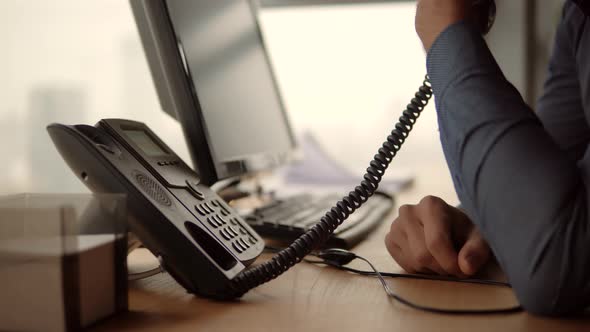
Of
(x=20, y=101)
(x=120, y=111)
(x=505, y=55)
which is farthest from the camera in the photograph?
(x=505, y=55)

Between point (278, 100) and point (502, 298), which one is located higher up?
point (278, 100)

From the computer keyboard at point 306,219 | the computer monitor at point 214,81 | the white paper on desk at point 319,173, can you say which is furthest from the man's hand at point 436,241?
the white paper on desk at point 319,173

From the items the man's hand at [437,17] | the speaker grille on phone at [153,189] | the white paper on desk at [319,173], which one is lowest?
the white paper on desk at [319,173]

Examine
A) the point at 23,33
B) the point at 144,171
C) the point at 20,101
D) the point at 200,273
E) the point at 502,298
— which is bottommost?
the point at 502,298

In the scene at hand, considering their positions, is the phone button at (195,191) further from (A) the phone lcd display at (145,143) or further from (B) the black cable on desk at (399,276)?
(B) the black cable on desk at (399,276)

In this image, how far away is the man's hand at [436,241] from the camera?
717 mm

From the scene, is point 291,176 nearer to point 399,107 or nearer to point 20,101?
point 399,107

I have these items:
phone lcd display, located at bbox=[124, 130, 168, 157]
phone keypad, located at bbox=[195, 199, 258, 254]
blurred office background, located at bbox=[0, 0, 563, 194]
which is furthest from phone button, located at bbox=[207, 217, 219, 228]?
blurred office background, located at bbox=[0, 0, 563, 194]

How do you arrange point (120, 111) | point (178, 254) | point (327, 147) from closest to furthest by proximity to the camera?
point (178, 254) < point (120, 111) < point (327, 147)

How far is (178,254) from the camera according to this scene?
62 centimetres

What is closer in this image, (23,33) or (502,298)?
(502,298)

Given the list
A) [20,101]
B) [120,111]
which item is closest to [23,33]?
[20,101]

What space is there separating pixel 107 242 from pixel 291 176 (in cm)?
127

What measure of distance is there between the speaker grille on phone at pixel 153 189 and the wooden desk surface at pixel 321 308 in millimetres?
107
